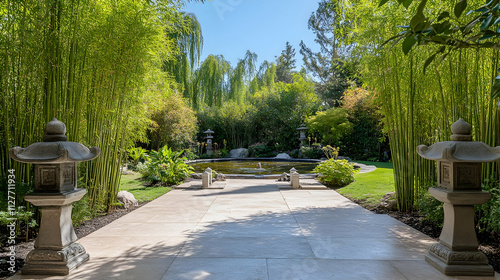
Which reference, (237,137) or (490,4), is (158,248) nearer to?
(490,4)

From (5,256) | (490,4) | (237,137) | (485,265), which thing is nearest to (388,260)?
(485,265)

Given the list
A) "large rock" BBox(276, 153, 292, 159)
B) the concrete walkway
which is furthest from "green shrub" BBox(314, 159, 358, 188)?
"large rock" BBox(276, 153, 292, 159)

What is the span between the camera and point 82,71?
3.27 meters

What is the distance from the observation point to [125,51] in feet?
11.9

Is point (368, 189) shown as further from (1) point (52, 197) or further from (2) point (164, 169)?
(1) point (52, 197)

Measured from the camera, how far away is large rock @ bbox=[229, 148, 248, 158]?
1614cm

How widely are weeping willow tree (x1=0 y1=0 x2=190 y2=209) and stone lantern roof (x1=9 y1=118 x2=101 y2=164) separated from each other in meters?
0.62

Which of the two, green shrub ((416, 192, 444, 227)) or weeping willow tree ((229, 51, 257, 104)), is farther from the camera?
weeping willow tree ((229, 51, 257, 104))

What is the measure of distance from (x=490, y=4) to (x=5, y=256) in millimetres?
3872

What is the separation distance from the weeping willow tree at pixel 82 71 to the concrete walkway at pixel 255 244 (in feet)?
3.45

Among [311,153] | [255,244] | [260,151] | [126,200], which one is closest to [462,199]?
[255,244]

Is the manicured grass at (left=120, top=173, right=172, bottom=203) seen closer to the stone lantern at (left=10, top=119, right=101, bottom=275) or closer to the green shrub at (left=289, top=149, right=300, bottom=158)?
the stone lantern at (left=10, top=119, right=101, bottom=275)

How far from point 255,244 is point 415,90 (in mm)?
2737

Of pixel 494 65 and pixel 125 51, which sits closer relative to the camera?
pixel 494 65
